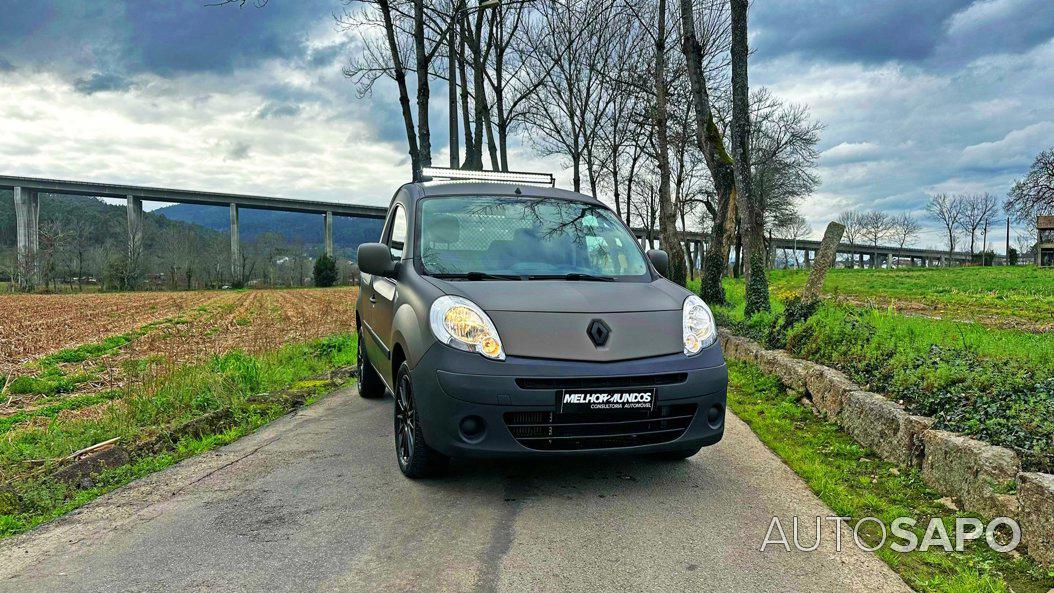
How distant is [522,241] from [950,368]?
317 cm

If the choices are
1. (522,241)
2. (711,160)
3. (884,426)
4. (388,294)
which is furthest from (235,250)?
(884,426)

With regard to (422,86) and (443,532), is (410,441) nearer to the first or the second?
(443,532)

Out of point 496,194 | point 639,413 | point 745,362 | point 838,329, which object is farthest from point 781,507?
point 745,362

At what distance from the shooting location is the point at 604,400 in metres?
3.79

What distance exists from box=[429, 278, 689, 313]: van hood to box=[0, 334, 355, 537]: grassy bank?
254cm

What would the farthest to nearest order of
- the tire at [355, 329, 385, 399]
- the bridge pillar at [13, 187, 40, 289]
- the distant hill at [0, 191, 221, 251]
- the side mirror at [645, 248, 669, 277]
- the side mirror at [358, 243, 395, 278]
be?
the distant hill at [0, 191, 221, 251]
the bridge pillar at [13, 187, 40, 289]
the tire at [355, 329, 385, 399]
the side mirror at [645, 248, 669, 277]
the side mirror at [358, 243, 395, 278]

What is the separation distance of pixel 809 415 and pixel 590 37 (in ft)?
72.1

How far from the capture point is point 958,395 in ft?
14.9

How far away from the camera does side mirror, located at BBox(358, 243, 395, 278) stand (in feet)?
16.3

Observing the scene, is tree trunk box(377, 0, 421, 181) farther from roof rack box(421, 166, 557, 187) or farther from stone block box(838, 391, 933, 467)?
stone block box(838, 391, 933, 467)

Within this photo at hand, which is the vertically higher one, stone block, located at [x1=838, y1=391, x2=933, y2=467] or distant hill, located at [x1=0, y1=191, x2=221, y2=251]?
distant hill, located at [x1=0, y1=191, x2=221, y2=251]

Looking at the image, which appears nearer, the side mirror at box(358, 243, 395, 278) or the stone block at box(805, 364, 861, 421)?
the side mirror at box(358, 243, 395, 278)

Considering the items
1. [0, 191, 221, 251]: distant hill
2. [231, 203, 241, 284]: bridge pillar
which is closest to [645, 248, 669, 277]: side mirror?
[0, 191, 221, 251]: distant hill

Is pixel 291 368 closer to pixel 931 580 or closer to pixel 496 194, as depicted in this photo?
pixel 496 194
